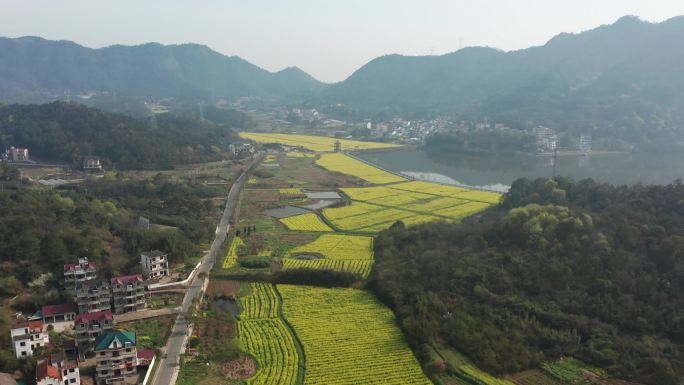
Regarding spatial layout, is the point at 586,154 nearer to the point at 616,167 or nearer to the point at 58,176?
the point at 616,167

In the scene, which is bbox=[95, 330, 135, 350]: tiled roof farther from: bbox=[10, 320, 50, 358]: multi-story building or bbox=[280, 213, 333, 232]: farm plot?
bbox=[280, 213, 333, 232]: farm plot

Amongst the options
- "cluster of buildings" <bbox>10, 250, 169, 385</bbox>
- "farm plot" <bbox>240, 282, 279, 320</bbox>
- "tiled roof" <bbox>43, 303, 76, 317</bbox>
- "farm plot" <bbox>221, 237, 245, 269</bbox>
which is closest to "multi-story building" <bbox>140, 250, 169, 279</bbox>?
"cluster of buildings" <bbox>10, 250, 169, 385</bbox>

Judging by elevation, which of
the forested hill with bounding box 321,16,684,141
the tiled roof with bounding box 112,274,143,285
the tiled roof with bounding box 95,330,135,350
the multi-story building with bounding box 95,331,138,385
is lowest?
the multi-story building with bounding box 95,331,138,385

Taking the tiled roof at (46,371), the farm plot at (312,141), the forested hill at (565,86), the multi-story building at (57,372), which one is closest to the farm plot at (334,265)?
the multi-story building at (57,372)

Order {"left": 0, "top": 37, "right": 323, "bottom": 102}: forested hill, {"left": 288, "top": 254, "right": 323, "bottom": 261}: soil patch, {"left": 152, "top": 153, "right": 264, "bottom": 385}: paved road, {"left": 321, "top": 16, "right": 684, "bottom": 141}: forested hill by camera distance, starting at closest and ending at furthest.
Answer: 1. {"left": 152, "top": 153, "right": 264, "bottom": 385}: paved road
2. {"left": 288, "top": 254, "right": 323, "bottom": 261}: soil patch
3. {"left": 321, "top": 16, "right": 684, "bottom": 141}: forested hill
4. {"left": 0, "top": 37, "right": 323, "bottom": 102}: forested hill

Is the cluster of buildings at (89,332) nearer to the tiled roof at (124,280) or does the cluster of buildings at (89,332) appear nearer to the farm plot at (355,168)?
the tiled roof at (124,280)
